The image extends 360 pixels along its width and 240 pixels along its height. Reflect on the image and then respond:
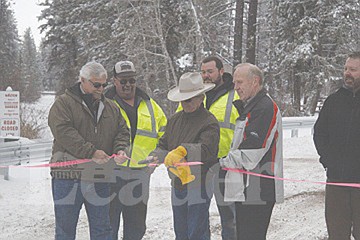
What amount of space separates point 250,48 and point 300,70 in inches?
349

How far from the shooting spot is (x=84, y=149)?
3762mm

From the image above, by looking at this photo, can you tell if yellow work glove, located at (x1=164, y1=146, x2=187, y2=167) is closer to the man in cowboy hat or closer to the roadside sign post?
the man in cowboy hat

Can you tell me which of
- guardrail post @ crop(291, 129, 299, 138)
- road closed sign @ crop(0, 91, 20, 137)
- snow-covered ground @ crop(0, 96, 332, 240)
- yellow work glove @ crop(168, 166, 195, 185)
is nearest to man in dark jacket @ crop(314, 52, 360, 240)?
yellow work glove @ crop(168, 166, 195, 185)

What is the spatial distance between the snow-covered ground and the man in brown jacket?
1615 mm

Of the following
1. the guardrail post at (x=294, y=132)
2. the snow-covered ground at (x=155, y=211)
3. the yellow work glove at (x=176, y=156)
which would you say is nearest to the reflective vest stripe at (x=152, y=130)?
the yellow work glove at (x=176, y=156)

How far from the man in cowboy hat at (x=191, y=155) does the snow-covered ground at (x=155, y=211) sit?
159cm

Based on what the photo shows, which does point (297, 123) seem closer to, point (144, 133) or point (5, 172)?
point (5, 172)

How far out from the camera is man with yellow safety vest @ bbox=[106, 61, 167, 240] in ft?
14.8

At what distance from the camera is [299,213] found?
21.7ft

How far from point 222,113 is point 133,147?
0.99m

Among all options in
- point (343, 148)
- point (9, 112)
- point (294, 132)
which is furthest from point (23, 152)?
point (294, 132)

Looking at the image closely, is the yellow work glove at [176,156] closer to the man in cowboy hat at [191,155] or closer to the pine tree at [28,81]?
the man in cowboy hat at [191,155]

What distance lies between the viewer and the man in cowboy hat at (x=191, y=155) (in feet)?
12.3

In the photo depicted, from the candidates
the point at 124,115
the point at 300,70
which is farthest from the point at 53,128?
the point at 300,70
